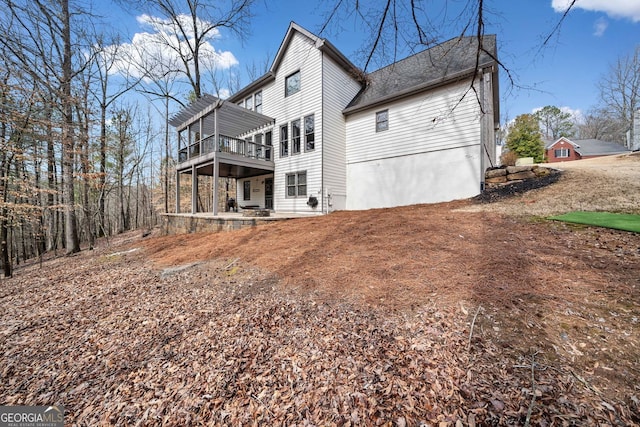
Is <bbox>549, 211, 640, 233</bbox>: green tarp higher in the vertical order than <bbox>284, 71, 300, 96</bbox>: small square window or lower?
lower

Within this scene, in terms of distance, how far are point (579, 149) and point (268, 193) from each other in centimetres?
3563

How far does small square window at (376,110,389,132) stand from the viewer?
9.80 meters

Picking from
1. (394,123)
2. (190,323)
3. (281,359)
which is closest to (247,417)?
(281,359)

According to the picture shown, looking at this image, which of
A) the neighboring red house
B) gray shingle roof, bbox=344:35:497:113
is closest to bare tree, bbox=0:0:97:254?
gray shingle roof, bbox=344:35:497:113

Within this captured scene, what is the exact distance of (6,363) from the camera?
258 centimetres

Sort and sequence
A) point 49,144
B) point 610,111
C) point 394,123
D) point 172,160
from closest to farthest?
point 49,144 < point 394,123 < point 172,160 < point 610,111

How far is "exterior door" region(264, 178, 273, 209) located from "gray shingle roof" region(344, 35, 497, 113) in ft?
18.3

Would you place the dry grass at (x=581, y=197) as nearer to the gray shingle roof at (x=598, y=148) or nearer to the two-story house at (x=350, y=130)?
the two-story house at (x=350, y=130)

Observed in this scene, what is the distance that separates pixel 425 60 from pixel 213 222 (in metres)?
11.6

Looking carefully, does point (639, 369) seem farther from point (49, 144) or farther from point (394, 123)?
point (49, 144)

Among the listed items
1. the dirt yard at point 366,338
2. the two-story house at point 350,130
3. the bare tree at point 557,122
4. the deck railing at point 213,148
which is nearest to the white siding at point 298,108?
the two-story house at point 350,130

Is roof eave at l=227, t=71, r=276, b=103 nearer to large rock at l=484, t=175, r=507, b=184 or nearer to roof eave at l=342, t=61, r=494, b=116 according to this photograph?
roof eave at l=342, t=61, r=494, b=116

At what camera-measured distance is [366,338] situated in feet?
7.30

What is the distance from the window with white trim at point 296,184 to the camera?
34.5ft
